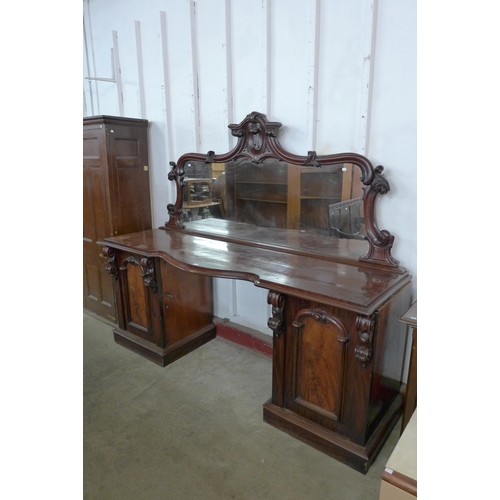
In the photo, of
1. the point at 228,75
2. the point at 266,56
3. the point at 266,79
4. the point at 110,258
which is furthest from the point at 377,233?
the point at 110,258

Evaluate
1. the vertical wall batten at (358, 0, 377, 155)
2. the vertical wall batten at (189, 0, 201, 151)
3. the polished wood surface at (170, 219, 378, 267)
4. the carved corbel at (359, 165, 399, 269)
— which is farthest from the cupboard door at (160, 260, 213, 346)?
the vertical wall batten at (358, 0, 377, 155)

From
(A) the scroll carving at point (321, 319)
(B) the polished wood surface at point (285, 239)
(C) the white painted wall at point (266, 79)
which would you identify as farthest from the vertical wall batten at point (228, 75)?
(A) the scroll carving at point (321, 319)

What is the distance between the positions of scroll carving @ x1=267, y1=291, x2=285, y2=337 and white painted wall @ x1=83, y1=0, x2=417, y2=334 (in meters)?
0.74

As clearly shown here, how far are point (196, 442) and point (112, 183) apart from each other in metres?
1.97

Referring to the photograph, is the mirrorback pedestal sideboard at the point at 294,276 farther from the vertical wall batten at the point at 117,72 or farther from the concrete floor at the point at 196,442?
the vertical wall batten at the point at 117,72

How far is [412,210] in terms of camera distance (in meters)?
1.93

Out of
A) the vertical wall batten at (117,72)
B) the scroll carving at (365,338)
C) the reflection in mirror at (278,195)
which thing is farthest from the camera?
the vertical wall batten at (117,72)

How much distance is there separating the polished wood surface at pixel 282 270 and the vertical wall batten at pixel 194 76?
0.83 meters

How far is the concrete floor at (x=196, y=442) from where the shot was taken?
1.68 m

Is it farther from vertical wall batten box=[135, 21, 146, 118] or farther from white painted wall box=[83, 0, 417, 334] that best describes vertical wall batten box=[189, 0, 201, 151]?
vertical wall batten box=[135, 21, 146, 118]

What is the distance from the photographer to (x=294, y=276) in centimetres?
187

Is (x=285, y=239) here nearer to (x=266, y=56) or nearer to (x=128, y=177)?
(x=266, y=56)
